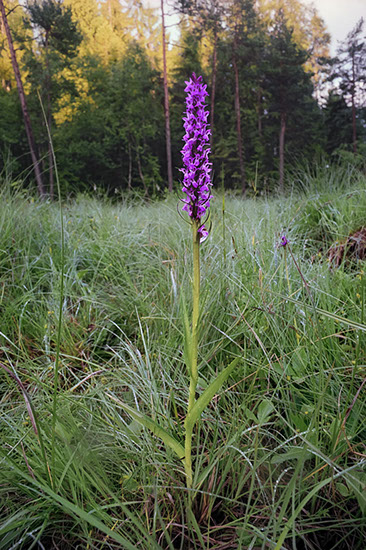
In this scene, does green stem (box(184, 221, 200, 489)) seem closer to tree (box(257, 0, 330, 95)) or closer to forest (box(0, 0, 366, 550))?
forest (box(0, 0, 366, 550))

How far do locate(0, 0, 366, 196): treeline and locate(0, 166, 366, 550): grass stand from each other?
9879mm

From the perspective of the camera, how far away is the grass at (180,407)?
721 millimetres

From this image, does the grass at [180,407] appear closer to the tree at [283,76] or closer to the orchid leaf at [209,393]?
the orchid leaf at [209,393]

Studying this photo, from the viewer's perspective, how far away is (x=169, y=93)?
1428 cm

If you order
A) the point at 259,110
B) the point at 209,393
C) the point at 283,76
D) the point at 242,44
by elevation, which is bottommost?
the point at 209,393

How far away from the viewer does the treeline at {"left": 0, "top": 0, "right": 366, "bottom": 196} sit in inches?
447

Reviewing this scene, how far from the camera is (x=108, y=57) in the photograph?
1401 centimetres

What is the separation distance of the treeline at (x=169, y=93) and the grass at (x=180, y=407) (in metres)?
9.88

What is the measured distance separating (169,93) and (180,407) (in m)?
15.5

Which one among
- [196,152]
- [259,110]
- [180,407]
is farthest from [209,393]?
[259,110]

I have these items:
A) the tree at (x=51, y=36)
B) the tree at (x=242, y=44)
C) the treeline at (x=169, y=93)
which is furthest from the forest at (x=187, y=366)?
the tree at (x=242, y=44)

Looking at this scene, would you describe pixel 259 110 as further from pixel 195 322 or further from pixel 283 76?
pixel 195 322

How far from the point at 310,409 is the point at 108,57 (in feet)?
54.2

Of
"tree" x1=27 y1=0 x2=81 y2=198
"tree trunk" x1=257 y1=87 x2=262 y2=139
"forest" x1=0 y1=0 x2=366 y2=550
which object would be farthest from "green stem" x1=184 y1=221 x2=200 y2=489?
"tree trunk" x1=257 y1=87 x2=262 y2=139
